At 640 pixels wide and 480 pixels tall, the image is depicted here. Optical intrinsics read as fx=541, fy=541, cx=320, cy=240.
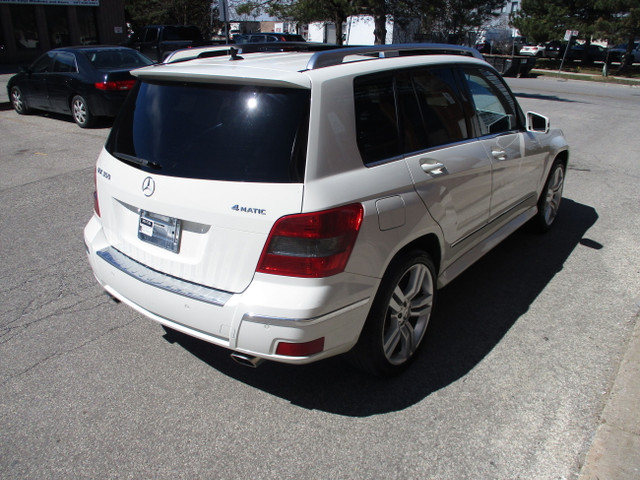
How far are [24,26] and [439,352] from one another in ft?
98.7

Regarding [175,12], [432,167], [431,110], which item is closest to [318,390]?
[432,167]

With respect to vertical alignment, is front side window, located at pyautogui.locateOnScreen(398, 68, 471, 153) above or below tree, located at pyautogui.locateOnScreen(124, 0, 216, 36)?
below

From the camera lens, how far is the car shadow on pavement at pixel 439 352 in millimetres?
3078

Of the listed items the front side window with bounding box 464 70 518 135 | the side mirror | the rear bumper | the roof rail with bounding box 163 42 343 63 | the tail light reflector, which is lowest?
the tail light reflector

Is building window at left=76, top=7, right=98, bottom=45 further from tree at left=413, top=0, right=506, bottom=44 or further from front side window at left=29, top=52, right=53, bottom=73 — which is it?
front side window at left=29, top=52, right=53, bottom=73

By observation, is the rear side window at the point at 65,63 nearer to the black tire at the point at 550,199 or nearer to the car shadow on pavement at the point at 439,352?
the car shadow on pavement at the point at 439,352

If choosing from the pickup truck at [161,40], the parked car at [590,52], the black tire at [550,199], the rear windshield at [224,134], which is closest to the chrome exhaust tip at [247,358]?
the rear windshield at [224,134]

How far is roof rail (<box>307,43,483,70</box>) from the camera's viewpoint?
2.83 metres

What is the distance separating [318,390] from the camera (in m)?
3.12

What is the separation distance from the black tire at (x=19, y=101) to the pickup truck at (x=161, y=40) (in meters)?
9.79

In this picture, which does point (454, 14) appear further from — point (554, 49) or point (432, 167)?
point (554, 49)

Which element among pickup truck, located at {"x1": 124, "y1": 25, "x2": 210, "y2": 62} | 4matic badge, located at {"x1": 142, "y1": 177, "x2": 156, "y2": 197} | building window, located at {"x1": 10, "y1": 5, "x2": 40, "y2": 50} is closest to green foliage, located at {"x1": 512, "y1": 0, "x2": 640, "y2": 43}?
pickup truck, located at {"x1": 124, "y1": 25, "x2": 210, "y2": 62}

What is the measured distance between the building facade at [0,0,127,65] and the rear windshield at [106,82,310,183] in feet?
91.5

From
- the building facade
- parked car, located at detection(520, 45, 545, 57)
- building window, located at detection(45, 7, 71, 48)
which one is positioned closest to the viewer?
the building facade
